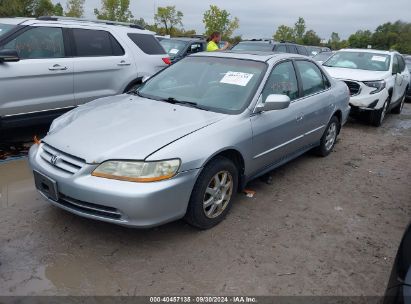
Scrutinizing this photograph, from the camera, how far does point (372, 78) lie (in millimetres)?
7902

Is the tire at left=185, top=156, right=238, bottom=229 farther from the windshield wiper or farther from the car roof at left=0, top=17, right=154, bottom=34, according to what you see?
the car roof at left=0, top=17, right=154, bottom=34

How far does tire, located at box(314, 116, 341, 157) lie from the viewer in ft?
18.5

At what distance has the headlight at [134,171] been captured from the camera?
9.52 ft

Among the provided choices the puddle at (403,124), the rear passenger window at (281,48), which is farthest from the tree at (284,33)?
the puddle at (403,124)

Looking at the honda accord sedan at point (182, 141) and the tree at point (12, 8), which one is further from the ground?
the tree at point (12, 8)

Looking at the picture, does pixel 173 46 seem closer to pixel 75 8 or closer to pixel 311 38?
pixel 75 8

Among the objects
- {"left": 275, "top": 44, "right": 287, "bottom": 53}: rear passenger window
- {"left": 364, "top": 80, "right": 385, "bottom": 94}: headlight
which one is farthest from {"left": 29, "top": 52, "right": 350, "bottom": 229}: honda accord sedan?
{"left": 275, "top": 44, "right": 287, "bottom": 53}: rear passenger window

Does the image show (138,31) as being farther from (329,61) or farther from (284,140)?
(329,61)

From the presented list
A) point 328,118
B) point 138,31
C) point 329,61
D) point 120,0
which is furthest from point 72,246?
point 120,0

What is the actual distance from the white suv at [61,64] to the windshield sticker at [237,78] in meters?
2.76

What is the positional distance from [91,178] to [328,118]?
146 inches

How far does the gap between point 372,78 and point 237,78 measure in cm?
504

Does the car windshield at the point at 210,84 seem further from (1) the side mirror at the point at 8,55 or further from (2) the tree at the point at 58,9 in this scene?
(2) the tree at the point at 58,9

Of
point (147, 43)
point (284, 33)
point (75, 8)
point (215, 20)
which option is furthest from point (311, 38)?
point (147, 43)
